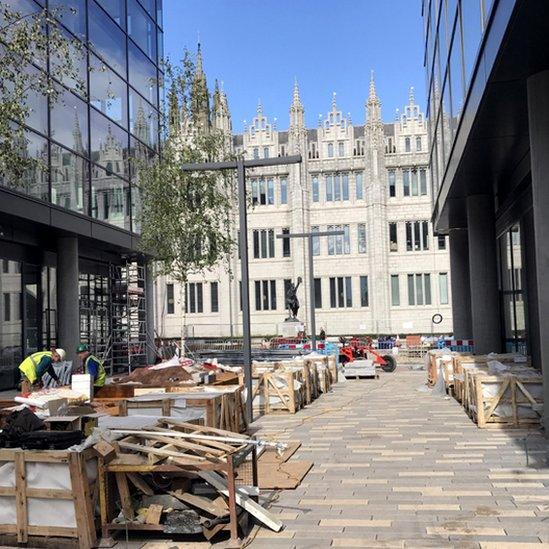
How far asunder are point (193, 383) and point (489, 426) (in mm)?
5222

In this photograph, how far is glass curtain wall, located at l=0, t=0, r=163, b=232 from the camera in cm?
2056

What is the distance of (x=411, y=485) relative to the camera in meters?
8.01

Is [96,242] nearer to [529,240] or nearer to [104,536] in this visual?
[529,240]

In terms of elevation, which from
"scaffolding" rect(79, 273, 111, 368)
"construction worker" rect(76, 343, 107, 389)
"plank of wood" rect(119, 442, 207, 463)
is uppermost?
"scaffolding" rect(79, 273, 111, 368)

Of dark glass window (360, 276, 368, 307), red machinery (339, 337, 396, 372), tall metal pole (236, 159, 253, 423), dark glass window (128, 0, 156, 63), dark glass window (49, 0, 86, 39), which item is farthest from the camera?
dark glass window (360, 276, 368, 307)

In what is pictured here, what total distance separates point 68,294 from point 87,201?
10.3 ft

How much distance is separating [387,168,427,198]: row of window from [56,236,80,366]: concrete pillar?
39467 millimetres

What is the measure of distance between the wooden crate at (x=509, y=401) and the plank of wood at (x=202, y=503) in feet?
22.9

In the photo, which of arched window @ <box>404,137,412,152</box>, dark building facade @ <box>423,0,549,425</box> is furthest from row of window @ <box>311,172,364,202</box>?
dark building facade @ <box>423,0,549,425</box>

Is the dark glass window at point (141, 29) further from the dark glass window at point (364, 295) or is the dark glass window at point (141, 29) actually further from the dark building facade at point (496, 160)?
the dark glass window at point (364, 295)

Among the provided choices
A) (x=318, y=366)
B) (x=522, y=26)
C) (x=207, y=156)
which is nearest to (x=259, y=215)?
(x=207, y=156)

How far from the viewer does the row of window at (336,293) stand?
5706 centimetres

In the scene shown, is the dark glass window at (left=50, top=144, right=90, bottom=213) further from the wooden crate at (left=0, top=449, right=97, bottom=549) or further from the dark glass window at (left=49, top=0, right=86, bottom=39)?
the wooden crate at (left=0, top=449, right=97, bottom=549)

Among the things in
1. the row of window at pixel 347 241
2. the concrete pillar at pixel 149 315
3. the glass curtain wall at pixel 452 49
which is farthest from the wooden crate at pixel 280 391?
the row of window at pixel 347 241
